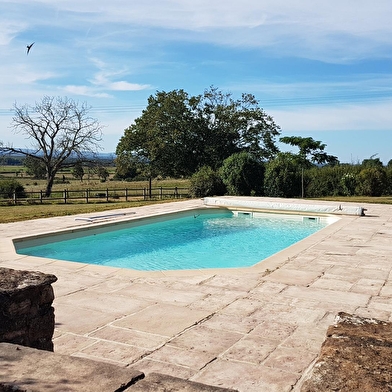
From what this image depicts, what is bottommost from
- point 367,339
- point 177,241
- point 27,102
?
point 177,241

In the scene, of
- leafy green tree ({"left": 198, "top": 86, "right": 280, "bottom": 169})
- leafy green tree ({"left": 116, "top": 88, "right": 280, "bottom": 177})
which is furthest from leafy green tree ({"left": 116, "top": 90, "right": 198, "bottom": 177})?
leafy green tree ({"left": 198, "top": 86, "right": 280, "bottom": 169})

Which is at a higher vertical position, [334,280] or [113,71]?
[113,71]

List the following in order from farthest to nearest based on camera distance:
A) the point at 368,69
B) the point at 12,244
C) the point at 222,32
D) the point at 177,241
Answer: the point at 368,69, the point at 222,32, the point at 177,241, the point at 12,244

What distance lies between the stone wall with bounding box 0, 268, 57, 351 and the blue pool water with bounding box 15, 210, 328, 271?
540cm

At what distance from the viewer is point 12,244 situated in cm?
827

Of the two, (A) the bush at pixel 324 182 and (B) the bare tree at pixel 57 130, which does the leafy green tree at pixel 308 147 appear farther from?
(B) the bare tree at pixel 57 130

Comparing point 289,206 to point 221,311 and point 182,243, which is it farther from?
point 221,311

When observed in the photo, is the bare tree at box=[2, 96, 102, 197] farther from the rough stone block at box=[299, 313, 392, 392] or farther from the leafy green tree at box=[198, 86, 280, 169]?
the rough stone block at box=[299, 313, 392, 392]

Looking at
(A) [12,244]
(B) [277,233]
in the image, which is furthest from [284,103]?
(A) [12,244]

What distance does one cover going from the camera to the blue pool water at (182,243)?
8.86 m

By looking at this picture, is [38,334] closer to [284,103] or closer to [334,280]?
[334,280]

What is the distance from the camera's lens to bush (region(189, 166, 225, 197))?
19.7m

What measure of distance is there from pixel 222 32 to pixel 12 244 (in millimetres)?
12104

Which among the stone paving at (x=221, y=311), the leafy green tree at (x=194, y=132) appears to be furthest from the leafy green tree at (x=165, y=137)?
the stone paving at (x=221, y=311)
